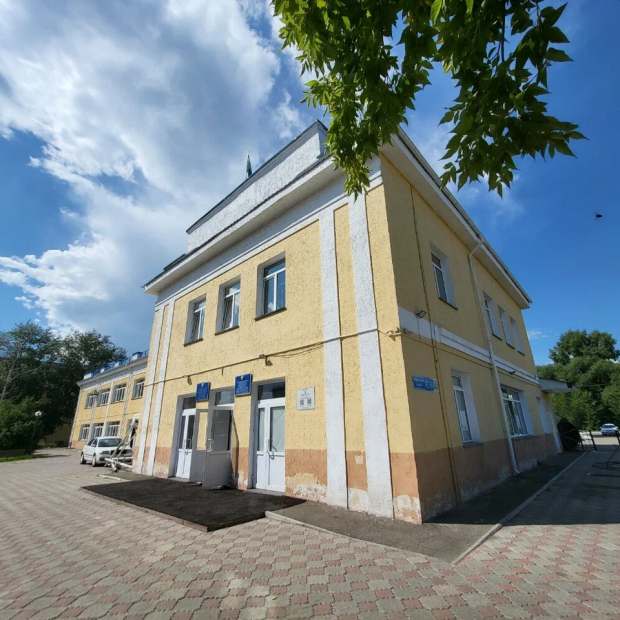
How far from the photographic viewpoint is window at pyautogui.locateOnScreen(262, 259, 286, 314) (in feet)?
28.9

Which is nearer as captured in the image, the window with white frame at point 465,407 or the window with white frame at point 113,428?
the window with white frame at point 465,407

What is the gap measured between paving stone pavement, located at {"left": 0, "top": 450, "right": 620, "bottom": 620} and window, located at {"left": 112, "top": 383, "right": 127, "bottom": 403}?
2465 cm

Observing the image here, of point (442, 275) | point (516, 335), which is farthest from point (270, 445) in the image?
point (516, 335)

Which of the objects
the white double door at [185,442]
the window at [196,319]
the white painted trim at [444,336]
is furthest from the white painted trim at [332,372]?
the window at [196,319]

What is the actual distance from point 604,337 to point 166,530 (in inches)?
2420

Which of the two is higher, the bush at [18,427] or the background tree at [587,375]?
the background tree at [587,375]

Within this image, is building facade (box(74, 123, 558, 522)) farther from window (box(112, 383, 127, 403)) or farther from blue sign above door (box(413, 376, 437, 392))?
window (box(112, 383, 127, 403))

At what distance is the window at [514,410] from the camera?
1107cm

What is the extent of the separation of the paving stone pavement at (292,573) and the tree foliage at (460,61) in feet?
11.8

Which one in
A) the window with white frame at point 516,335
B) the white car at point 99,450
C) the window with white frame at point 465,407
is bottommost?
the white car at point 99,450

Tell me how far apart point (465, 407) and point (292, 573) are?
604 centimetres

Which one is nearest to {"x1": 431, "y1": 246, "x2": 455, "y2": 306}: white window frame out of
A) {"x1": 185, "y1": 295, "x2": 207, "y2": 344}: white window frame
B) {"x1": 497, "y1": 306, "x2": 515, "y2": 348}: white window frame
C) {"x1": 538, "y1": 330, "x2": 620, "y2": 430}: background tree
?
{"x1": 497, "y1": 306, "x2": 515, "y2": 348}: white window frame

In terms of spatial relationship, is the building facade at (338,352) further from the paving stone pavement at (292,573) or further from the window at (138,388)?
the window at (138,388)

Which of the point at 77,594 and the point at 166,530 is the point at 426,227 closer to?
the point at 166,530
